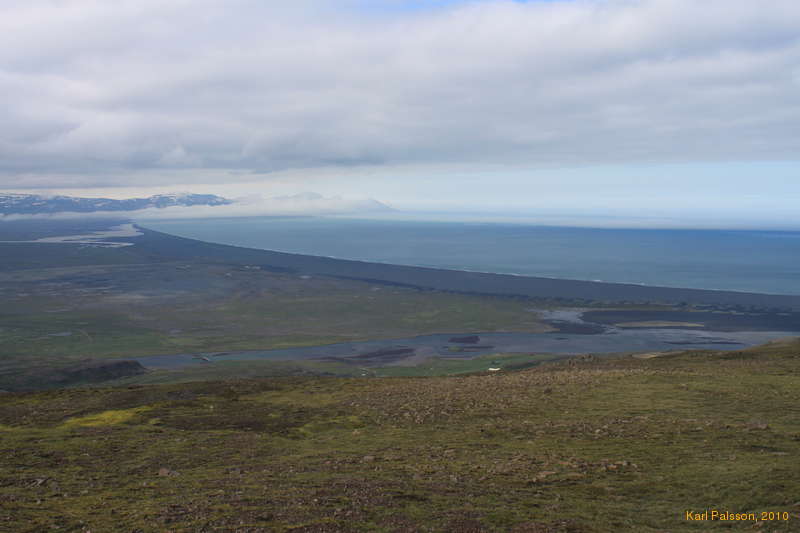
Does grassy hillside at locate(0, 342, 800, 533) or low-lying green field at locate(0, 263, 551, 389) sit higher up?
grassy hillside at locate(0, 342, 800, 533)

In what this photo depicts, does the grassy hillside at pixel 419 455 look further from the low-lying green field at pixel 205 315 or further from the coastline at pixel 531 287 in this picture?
the coastline at pixel 531 287

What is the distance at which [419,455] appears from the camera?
71.1ft

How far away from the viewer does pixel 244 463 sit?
70.3ft

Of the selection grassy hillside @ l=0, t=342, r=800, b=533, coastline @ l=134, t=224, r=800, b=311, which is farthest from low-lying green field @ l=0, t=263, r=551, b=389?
grassy hillside @ l=0, t=342, r=800, b=533

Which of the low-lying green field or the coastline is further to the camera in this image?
the coastline

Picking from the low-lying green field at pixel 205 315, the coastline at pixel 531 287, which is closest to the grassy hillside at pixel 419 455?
the low-lying green field at pixel 205 315

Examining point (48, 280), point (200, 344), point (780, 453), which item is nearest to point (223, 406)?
point (780, 453)

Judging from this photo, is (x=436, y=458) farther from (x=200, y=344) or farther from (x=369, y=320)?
(x=369, y=320)

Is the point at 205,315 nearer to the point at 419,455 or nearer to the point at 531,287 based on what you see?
the point at 531,287

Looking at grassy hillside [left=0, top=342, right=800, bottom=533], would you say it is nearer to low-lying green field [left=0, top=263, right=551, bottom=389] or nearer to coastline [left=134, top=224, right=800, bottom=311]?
low-lying green field [left=0, top=263, right=551, bottom=389]

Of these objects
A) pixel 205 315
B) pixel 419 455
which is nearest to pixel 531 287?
pixel 205 315

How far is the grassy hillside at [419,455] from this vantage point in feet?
49.0

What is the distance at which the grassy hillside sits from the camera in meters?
14.9

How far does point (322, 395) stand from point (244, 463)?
1525 cm
